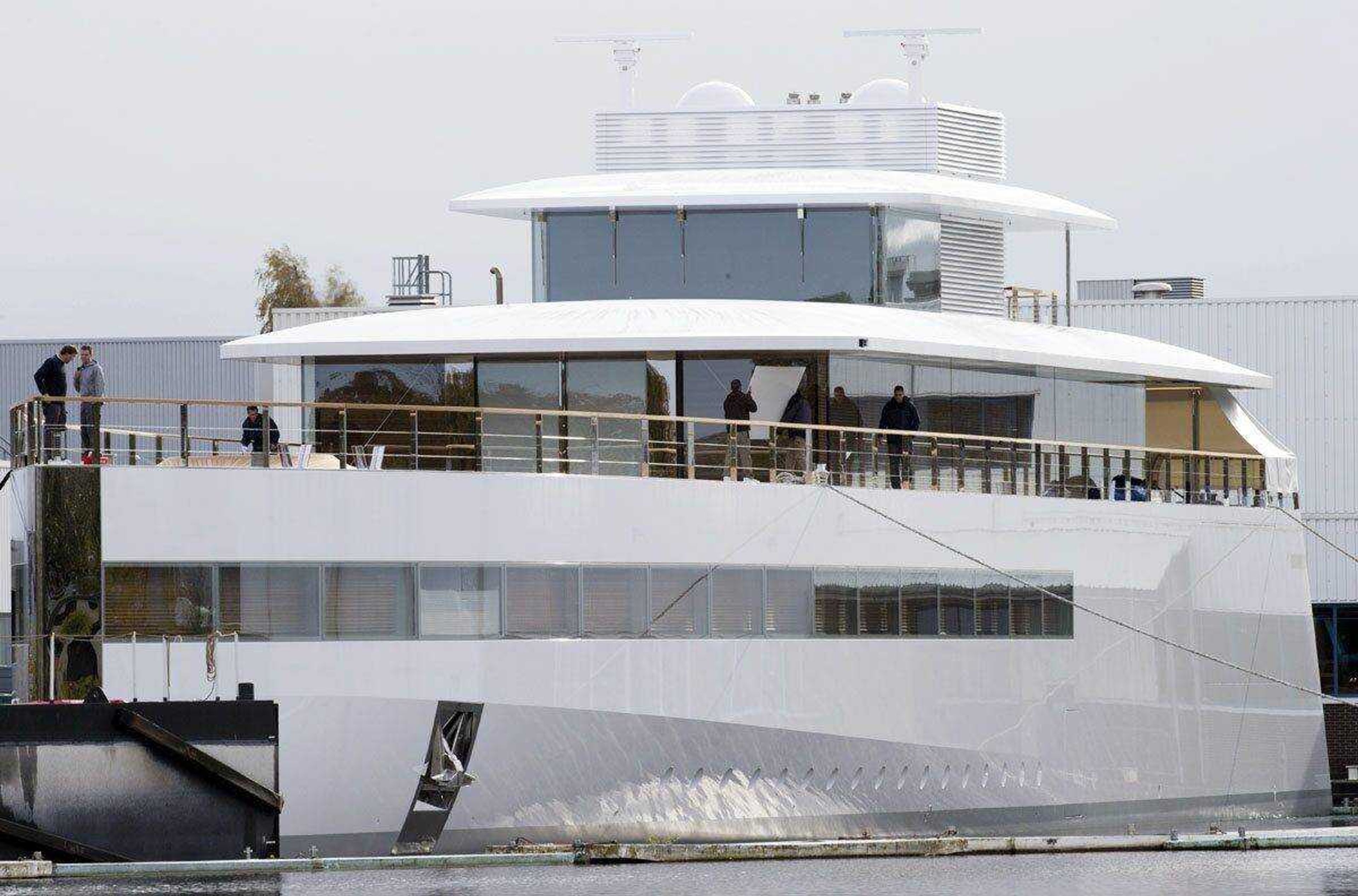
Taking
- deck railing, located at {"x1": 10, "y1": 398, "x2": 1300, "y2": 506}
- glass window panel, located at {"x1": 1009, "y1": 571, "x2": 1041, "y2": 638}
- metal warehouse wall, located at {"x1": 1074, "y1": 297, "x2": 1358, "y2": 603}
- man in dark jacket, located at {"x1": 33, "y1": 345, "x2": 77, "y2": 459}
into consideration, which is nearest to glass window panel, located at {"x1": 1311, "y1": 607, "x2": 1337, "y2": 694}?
metal warehouse wall, located at {"x1": 1074, "y1": 297, "x2": 1358, "y2": 603}

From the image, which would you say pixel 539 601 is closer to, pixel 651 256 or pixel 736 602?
pixel 736 602

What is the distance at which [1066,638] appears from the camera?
2850 cm

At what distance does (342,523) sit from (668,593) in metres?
3.49

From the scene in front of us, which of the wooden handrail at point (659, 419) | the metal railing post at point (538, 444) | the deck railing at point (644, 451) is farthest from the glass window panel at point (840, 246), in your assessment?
the metal railing post at point (538, 444)

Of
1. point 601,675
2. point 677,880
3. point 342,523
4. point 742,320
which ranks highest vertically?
point 742,320

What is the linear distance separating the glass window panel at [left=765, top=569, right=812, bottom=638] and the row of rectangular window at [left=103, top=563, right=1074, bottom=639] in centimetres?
1

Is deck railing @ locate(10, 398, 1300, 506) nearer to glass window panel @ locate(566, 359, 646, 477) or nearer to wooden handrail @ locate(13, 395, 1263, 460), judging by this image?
wooden handrail @ locate(13, 395, 1263, 460)


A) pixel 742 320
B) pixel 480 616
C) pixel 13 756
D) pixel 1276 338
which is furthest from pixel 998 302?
pixel 13 756

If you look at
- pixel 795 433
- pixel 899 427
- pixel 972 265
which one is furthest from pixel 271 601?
pixel 972 265

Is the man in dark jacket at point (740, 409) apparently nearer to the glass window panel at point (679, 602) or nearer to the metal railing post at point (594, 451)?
the glass window panel at point (679, 602)

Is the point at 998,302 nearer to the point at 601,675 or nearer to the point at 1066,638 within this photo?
the point at 1066,638

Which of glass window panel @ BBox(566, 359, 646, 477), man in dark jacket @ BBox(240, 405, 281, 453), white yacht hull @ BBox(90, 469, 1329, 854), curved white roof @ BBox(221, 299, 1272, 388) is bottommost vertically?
white yacht hull @ BBox(90, 469, 1329, 854)

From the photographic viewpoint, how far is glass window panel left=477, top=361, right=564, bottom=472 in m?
25.1

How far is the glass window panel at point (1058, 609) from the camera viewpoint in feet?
92.9
